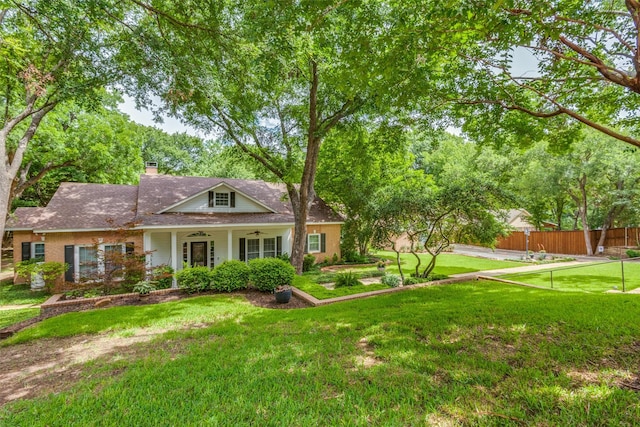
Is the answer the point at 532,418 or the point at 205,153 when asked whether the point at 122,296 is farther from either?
the point at 205,153

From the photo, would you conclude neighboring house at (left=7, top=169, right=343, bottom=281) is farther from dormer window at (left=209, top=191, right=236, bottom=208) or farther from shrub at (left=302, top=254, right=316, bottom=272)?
shrub at (left=302, top=254, right=316, bottom=272)

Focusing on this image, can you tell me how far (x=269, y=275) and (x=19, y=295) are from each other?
37.3 feet

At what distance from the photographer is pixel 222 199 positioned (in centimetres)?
1512

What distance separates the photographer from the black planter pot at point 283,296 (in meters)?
8.23

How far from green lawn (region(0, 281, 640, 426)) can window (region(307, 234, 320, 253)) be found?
1116 cm

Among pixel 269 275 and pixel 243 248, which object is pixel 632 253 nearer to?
pixel 269 275

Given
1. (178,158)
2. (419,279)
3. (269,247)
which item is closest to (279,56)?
(419,279)

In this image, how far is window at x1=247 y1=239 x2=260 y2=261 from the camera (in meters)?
15.7

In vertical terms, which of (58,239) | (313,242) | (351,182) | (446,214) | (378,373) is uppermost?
(351,182)

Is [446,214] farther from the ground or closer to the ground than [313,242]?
farther from the ground

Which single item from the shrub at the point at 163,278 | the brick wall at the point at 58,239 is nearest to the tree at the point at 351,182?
the shrub at the point at 163,278

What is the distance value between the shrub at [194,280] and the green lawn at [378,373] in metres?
3.42

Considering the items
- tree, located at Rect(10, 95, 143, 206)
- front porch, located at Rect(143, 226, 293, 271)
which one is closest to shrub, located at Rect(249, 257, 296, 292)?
front porch, located at Rect(143, 226, 293, 271)

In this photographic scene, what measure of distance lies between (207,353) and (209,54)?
22.9 feet
